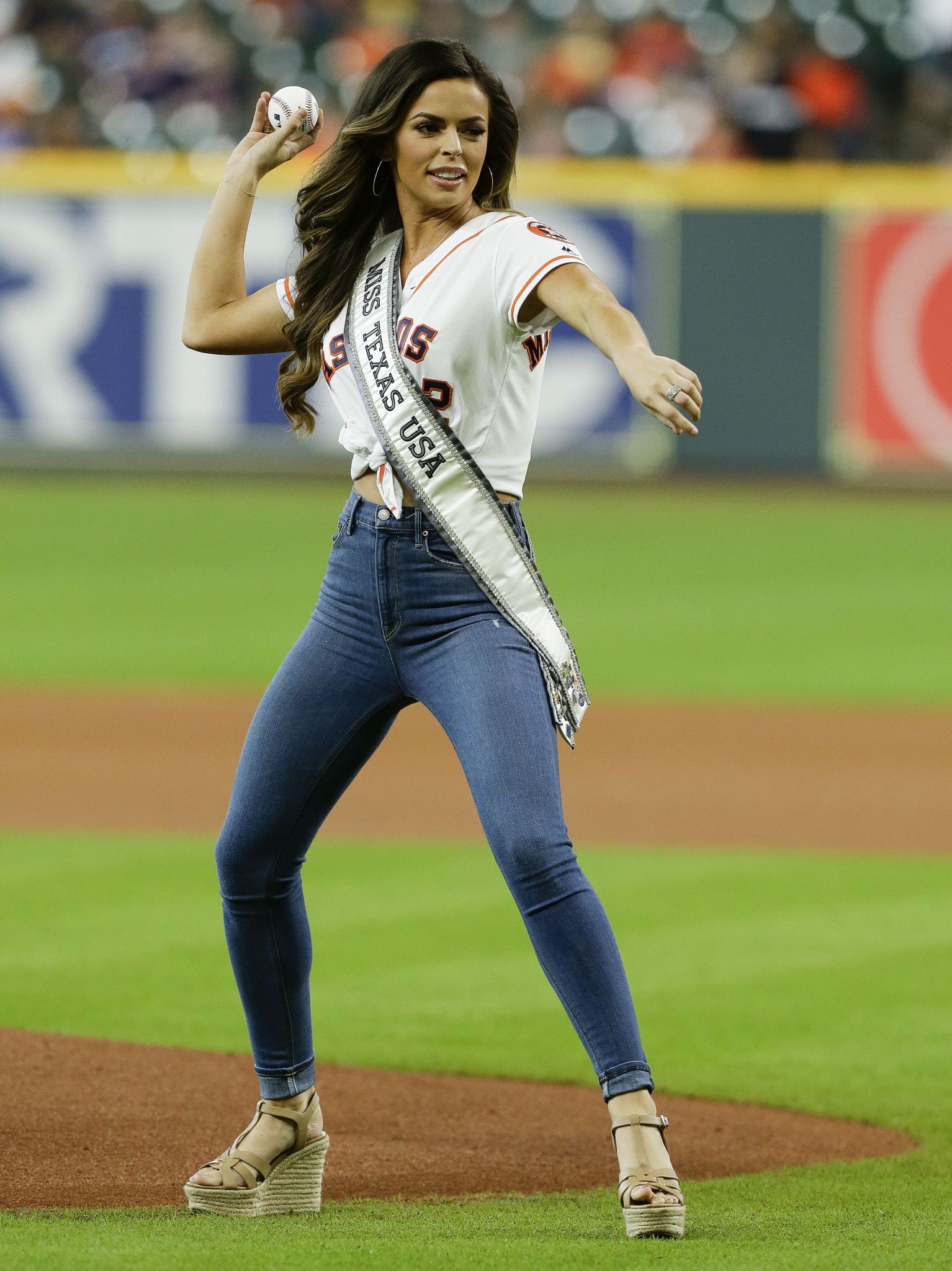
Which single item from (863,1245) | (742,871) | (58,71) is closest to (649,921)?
(742,871)

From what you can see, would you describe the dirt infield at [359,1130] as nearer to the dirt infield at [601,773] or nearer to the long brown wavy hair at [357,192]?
the long brown wavy hair at [357,192]

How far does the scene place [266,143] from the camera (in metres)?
4.20

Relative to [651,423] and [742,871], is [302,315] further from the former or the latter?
[651,423]

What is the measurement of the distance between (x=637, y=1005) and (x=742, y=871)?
1870 millimetres

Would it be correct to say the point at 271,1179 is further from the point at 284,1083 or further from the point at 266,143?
the point at 266,143

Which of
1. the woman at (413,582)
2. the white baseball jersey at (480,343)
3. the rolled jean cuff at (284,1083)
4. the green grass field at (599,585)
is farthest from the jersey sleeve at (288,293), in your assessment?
the green grass field at (599,585)

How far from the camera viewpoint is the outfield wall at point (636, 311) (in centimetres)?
2012

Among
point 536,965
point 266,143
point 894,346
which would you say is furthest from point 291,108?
point 894,346

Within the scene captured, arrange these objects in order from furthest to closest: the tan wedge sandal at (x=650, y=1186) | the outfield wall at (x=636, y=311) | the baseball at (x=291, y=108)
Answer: the outfield wall at (x=636, y=311) < the baseball at (x=291, y=108) < the tan wedge sandal at (x=650, y=1186)

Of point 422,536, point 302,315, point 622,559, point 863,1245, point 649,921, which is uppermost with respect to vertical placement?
point 302,315

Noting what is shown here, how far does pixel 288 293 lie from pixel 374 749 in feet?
3.00

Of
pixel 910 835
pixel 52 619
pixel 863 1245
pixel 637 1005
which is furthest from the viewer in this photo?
pixel 52 619

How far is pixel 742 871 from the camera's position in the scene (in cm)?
785

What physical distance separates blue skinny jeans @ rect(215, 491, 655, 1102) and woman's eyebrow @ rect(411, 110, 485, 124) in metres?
0.71
